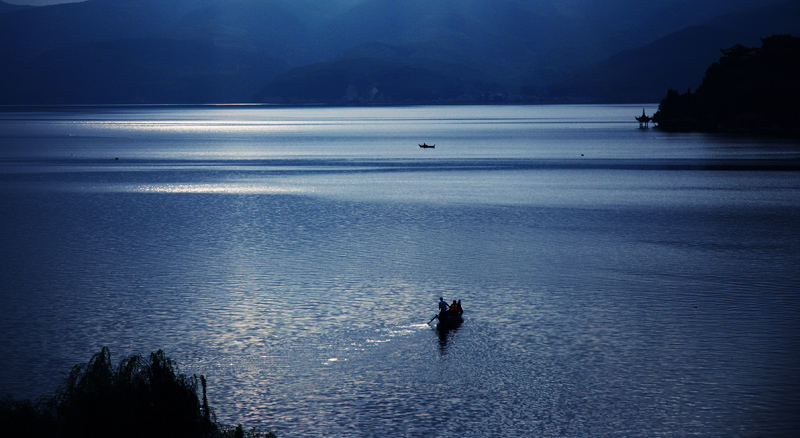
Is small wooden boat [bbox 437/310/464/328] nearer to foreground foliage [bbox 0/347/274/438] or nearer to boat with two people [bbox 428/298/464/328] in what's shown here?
boat with two people [bbox 428/298/464/328]

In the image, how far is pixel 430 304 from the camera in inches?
1708

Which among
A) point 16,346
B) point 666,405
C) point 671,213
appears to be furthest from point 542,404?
point 671,213

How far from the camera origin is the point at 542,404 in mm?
29766

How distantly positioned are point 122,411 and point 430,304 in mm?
22062

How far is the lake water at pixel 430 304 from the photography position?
97.2 ft

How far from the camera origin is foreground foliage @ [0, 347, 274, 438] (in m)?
23.4

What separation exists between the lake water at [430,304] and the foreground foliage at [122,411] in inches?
156

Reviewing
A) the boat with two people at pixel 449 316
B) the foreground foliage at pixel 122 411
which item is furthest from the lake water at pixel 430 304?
the foreground foliage at pixel 122 411

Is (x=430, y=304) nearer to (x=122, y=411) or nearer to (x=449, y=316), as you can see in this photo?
(x=449, y=316)

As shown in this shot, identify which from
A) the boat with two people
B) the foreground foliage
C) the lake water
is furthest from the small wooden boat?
the foreground foliage

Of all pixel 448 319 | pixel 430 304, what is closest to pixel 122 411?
pixel 448 319

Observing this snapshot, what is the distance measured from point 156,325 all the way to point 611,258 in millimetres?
30987

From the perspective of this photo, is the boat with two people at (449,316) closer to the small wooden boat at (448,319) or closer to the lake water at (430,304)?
the small wooden boat at (448,319)

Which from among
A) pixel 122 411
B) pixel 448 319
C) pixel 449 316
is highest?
pixel 122 411
